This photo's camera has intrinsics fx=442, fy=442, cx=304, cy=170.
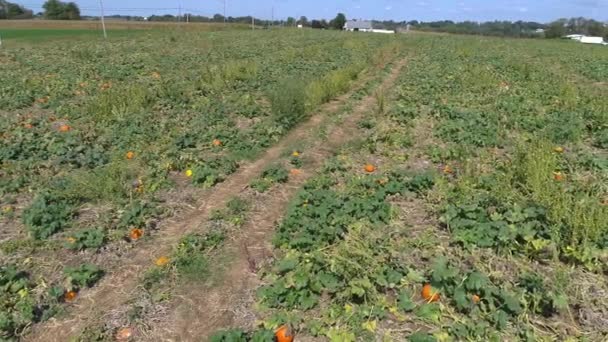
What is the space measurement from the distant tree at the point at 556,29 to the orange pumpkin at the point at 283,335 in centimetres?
10600

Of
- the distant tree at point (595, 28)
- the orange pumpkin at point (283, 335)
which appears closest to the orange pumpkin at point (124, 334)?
the orange pumpkin at point (283, 335)

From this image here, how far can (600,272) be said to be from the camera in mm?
3371

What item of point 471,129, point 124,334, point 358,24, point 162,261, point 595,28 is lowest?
point 124,334

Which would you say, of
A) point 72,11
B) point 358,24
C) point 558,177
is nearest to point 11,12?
point 72,11

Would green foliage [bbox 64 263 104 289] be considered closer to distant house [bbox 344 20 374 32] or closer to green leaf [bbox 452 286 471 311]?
green leaf [bbox 452 286 471 311]

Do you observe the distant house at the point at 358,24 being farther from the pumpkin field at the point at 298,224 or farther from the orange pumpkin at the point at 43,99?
the pumpkin field at the point at 298,224

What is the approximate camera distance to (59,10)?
7088 centimetres

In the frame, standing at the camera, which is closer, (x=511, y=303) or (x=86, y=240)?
(x=511, y=303)

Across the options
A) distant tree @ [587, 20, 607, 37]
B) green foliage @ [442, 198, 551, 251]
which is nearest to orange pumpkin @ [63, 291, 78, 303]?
green foliage @ [442, 198, 551, 251]

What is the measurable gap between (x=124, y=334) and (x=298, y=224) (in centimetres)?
173

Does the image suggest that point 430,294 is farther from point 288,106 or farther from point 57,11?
point 57,11

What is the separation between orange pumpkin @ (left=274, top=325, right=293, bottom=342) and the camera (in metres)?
2.78

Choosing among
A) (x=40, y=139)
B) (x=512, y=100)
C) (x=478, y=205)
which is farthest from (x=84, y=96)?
(x=512, y=100)

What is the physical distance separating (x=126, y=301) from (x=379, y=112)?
21.6 ft
